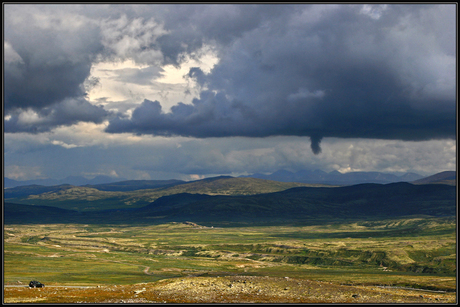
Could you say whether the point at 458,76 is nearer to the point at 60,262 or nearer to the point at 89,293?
the point at 89,293

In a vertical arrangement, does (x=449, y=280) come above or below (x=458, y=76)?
below

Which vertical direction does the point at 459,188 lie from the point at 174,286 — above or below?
above

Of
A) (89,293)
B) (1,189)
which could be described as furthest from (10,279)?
(1,189)

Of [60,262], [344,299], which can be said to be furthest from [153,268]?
[344,299]

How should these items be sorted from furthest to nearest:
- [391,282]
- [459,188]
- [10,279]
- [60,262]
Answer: [60,262] < [391,282] < [10,279] < [459,188]

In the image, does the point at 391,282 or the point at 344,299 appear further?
the point at 391,282

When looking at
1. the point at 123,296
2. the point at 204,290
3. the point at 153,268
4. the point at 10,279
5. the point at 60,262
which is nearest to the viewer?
the point at 123,296

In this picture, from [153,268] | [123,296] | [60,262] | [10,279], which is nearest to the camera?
[123,296]

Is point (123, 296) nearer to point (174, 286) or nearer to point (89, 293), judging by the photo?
point (89, 293)

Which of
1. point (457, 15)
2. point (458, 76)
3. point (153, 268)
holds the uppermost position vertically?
point (457, 15)
